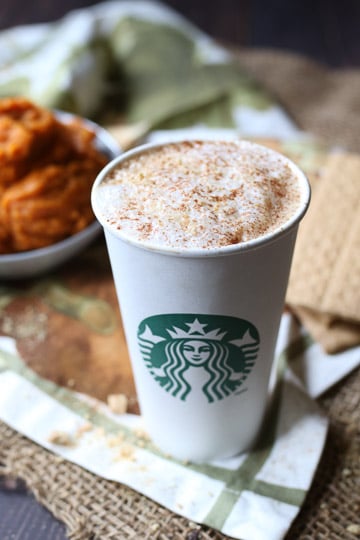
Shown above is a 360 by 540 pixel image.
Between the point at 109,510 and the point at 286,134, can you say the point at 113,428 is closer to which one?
the point at 109,510

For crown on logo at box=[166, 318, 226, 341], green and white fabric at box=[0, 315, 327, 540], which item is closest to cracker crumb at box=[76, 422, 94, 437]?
green and white fabric at box=[0, 315, 327, 540]

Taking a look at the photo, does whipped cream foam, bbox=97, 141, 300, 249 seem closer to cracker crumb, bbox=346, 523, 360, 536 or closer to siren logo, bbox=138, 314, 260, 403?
siren logo, bbox=138, 314, 260, 403

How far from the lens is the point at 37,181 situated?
1148 millimetres

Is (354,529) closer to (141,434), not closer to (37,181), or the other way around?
(141,434)

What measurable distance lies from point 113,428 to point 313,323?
0.38m

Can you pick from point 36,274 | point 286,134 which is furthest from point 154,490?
point 286,134

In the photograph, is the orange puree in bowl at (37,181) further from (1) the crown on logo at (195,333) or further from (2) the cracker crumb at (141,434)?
(1) the crown on logo at (195,333)

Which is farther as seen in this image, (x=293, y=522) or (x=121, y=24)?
(x=121, y=24)

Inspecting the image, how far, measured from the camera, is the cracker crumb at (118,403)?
0.95 metres

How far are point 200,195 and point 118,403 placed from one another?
436 mm

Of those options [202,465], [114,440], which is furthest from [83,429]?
[202,465]

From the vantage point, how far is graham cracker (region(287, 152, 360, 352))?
3.31ft

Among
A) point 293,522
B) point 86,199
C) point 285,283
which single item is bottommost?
point 293,522

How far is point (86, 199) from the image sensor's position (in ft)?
3.95
